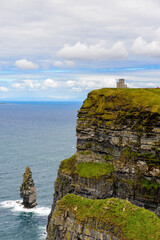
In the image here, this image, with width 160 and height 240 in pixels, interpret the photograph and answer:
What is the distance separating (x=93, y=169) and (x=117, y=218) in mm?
27665

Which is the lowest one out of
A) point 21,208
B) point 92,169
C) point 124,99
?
point 21,208

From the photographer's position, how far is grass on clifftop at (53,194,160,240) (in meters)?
28.7

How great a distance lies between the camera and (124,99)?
56625mm

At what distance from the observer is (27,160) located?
5231 inches

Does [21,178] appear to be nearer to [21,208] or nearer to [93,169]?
[21,208]

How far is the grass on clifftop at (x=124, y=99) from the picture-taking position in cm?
5312

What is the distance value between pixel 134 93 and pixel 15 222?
52964 mm

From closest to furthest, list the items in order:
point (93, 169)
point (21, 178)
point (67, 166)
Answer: point (93, 169), point (67, 166), point (21, 178)

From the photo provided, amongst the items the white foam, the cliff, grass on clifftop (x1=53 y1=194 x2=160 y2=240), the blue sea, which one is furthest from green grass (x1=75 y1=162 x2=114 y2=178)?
the blue sea

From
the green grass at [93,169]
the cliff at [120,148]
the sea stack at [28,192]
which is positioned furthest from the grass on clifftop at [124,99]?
the sea stack at [28,192]

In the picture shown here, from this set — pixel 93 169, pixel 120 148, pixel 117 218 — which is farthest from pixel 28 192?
pixel 117 218

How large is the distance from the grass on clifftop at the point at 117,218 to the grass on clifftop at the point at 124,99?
2439 centimetres

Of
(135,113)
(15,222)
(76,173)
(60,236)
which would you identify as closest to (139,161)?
(135,113)

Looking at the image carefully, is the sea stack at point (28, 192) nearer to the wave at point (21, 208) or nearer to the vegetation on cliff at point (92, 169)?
the wave at point (21, 208)
